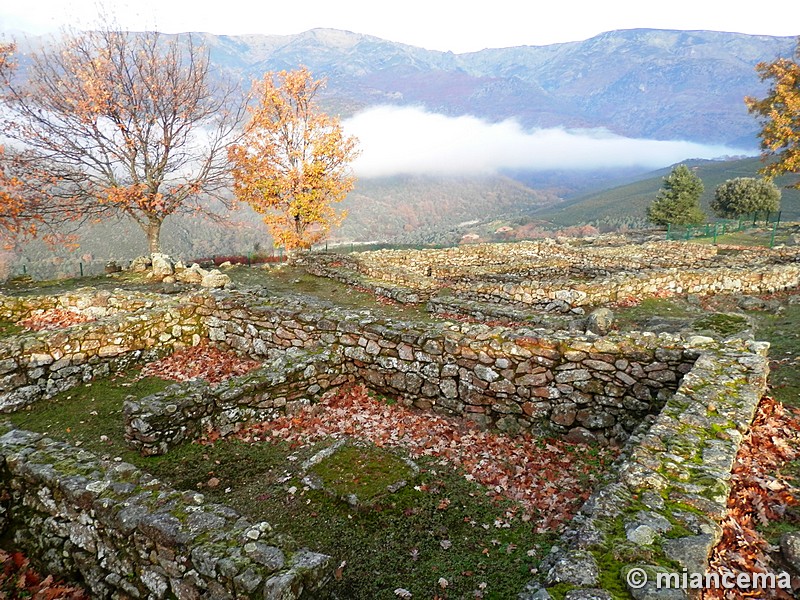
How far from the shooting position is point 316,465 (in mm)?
6863

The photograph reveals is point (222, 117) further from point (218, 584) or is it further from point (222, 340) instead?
point (218, 584)

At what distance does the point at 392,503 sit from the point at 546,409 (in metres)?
3.23

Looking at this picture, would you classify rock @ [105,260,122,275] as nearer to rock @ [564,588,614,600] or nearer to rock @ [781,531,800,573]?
rock @ [564,588,614,600]

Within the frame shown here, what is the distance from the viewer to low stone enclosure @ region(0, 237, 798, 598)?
12.8 ft

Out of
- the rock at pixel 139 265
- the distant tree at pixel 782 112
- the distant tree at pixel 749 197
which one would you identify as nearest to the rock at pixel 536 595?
the rock at pixel 139 265

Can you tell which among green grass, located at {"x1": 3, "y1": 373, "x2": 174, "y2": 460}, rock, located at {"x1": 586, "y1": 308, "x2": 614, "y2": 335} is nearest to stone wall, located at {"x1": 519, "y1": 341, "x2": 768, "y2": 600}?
rock, located at {"x1": 586, "y1": 308, "x2": 614, "y2": 335}

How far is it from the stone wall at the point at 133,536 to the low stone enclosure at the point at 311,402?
18 millimetres

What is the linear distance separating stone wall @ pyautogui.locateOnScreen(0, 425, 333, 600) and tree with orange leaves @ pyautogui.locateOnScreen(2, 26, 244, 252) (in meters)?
20.0

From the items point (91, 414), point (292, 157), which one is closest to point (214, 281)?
point (292, 157)

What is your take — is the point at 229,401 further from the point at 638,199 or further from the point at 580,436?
the point at 638,199

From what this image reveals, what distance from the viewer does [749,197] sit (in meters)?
49.3

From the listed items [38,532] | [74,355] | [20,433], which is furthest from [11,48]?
[38,532]

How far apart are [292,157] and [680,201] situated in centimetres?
4558

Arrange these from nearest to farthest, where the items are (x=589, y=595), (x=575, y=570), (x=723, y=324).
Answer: (x=589, y=595), (x=575, y=570), (x=723, y=324)
